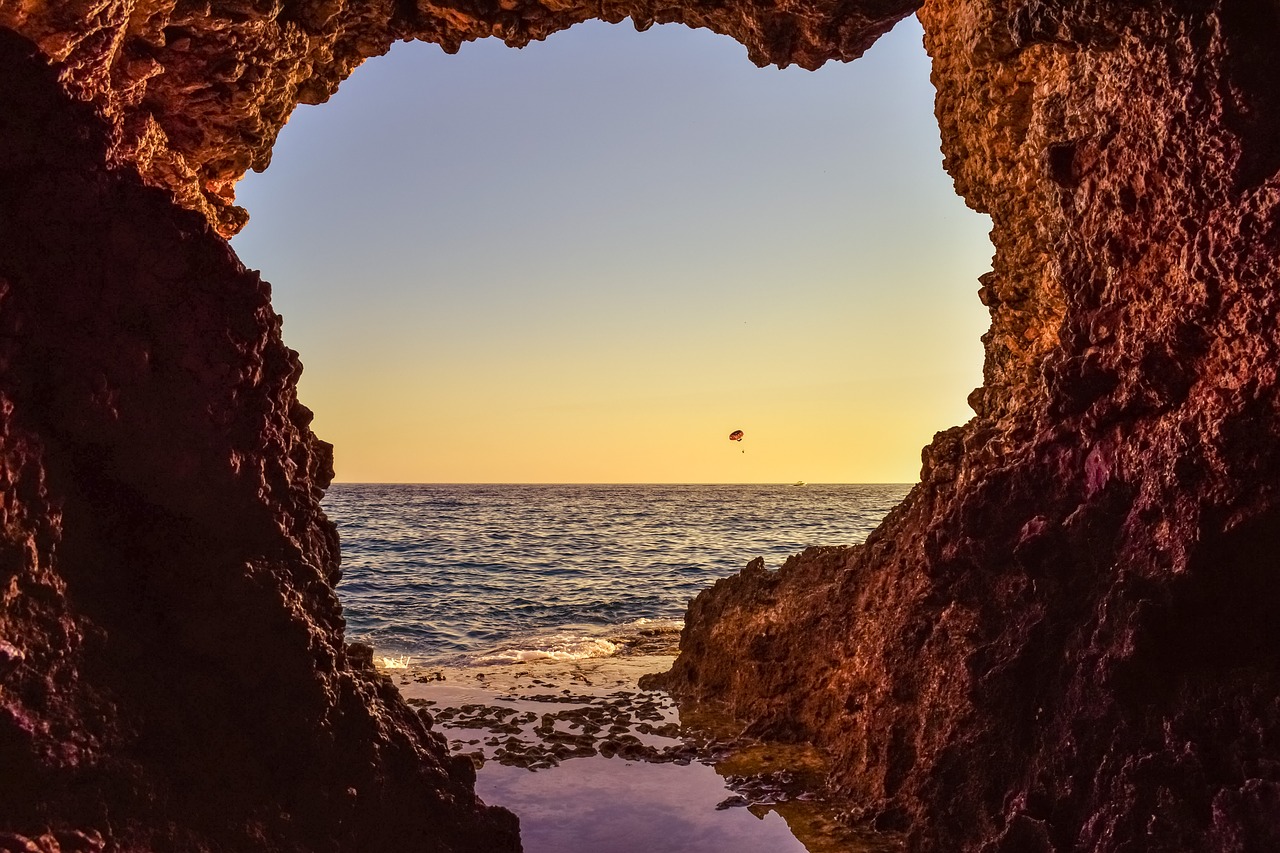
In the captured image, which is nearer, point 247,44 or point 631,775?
point 247,44

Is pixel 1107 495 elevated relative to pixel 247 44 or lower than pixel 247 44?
lower

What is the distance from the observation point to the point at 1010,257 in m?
8.02

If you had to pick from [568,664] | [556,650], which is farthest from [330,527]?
[556,650]

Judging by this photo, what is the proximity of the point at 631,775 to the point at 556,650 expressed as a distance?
8517mm

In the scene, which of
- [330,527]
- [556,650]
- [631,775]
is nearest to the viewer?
[330,527]

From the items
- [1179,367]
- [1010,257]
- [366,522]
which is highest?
[1010,257]

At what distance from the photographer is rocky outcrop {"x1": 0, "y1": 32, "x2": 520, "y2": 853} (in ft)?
13.2

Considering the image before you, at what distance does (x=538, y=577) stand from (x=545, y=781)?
1967cm

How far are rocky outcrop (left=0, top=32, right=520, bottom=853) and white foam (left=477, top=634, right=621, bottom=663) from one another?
31.1 feet

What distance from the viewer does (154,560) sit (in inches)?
190

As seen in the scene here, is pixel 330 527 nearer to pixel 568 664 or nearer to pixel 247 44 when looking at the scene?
pixel 247 44

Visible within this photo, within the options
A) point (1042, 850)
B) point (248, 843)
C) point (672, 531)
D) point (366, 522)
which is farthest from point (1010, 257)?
point (366, 522)

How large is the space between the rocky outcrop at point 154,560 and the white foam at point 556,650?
948 centimetres

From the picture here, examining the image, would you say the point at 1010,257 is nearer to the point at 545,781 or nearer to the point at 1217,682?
the point at 1217,682
